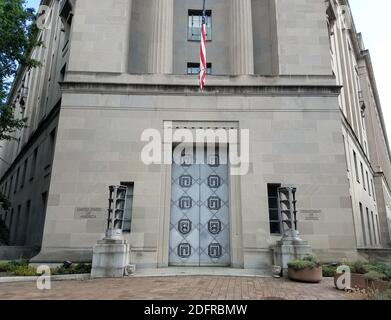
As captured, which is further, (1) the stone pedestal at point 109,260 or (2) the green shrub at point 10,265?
(2) the green shrub at point 10,265

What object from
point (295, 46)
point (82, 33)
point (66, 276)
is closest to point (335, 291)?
point (66, 276)

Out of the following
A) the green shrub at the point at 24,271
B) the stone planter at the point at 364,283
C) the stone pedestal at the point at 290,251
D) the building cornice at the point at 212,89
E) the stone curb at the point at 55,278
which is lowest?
the stone curb at the point at 55,278

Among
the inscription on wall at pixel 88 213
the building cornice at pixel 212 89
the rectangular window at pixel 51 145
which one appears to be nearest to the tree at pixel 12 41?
the rectangular window at pixel 51 145

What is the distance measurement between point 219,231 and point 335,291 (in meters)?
6.69

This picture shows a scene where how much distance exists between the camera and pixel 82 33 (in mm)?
17266

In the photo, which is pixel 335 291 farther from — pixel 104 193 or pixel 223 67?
pixel 223 67

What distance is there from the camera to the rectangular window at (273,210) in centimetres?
1452

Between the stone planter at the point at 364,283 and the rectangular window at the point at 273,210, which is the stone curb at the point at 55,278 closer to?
the rectangular window at the point at 273,210

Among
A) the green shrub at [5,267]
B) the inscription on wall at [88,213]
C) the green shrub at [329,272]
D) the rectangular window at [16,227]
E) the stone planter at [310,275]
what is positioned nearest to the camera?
the stone planter at [310,275]

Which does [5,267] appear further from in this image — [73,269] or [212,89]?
[212,89]

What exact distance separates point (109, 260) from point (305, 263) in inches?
276

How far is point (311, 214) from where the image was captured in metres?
14.4

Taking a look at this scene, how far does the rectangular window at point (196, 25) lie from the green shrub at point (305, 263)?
554 inches

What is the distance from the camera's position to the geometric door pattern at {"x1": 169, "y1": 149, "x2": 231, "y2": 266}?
14.7m
